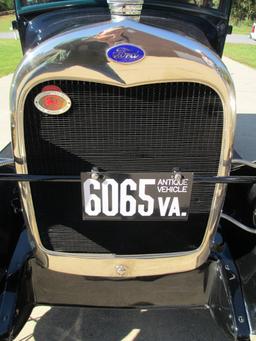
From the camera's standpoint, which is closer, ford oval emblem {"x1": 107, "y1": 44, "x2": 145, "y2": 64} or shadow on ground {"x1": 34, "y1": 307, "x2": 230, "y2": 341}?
ford oval emblem {"x1": 107, "y1": 44, "x2": 145, "y2": 64}

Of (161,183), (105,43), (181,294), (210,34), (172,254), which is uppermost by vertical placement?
(105,43)

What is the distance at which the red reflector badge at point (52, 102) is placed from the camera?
1.71 m

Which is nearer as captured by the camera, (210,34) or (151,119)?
(151,119)

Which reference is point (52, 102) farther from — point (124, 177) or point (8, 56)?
point (8, 56)

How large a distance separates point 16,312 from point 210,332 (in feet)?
4.05

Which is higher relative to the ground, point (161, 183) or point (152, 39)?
point (152, 39)

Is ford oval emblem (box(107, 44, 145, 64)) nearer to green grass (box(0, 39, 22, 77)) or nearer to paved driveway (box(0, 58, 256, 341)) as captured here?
paved driveway (box(0, 58, 256, 341))

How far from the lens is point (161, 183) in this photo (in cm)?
187

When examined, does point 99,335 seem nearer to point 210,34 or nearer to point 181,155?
point 181,155

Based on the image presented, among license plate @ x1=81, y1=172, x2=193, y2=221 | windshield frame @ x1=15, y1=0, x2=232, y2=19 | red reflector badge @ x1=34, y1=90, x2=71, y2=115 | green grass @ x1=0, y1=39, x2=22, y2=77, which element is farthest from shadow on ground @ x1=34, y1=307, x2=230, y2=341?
green grass @ x1=0, y1=39, x2=22, y2=77

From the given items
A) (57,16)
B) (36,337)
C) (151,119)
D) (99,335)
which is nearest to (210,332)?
(99,335)

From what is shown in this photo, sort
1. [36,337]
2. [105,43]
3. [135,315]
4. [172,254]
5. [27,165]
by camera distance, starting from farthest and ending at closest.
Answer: [135,315]
[36,337]
[172,254]
[27,165]
[105,43]

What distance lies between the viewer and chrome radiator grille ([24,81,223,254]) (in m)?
1.74

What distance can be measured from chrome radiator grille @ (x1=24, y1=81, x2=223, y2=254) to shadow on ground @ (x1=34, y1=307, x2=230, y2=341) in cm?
76
